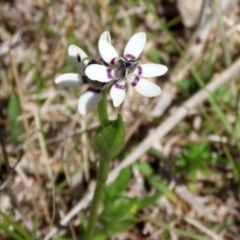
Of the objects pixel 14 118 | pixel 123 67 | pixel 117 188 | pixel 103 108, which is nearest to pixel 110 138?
pixel 103 108

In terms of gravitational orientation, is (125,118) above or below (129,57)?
below

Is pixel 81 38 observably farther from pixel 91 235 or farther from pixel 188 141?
pixel 91 235

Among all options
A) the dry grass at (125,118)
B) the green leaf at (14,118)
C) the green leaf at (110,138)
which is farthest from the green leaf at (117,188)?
the green leaf at (110,138)

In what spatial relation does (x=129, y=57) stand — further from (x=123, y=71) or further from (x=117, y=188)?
(x=117, y=188)

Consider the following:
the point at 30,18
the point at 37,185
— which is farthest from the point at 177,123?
the point at 30,18

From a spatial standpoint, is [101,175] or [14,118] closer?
[101,175]

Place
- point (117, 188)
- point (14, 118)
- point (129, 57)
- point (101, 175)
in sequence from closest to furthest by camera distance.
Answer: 1. point (129, 57)
2. point (101, 175)
3. point (117, 188)
4. point (14, 118)
